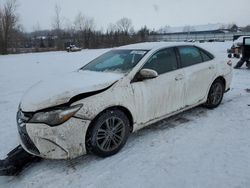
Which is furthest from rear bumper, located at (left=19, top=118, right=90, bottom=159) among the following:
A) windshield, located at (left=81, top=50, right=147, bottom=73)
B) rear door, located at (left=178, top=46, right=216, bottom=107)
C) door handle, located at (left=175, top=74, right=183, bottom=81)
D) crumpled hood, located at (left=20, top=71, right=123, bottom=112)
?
rear door, located at (left=178, top=46, right=216, bottom=107)

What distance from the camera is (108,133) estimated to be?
11.0ft

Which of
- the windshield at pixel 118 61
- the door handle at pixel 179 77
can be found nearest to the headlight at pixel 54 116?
the windshield at pixel 118 61

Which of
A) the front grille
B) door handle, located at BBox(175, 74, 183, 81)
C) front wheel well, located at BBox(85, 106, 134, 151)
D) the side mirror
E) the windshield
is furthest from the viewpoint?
door handle, located at BBox(175, 74, 183, 81)

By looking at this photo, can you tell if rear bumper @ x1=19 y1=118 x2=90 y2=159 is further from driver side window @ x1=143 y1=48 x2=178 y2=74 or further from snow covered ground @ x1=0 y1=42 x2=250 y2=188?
driver side window @ x1=143 y1=48 x2=178 y2=74

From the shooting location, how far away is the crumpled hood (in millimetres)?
3053

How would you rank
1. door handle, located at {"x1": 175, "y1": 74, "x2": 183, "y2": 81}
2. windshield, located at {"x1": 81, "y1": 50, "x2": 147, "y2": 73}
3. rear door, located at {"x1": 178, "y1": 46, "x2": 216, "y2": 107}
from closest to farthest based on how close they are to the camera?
windshield, located at {"x1": 81, "y1": 50, "x2": 147, "y2": 73}, door handle, located at {"x1": 175, "y1": 74, "x2": 183, "y2": 81}, rear door, located at {"x1": 178, "y1": 46, "x2": 216, "y2": 107}

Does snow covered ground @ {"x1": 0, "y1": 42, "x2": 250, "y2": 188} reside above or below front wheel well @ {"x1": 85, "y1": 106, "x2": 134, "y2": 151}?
below

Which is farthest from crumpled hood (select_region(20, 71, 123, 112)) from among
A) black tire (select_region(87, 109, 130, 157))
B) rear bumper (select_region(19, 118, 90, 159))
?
black tire (select_region(87, 109, 130, 157))

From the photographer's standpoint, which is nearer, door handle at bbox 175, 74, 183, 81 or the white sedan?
the white sedan

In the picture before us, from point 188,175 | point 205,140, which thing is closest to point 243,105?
point 205,140

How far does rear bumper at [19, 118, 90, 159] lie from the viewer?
2.95 m

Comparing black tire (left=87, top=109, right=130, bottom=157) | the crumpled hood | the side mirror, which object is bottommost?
black tire (left=87, top=109, right=130, bottom=157)

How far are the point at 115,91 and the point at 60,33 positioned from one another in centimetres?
5014

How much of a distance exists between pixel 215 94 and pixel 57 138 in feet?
11.6
